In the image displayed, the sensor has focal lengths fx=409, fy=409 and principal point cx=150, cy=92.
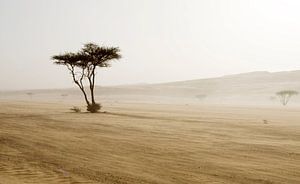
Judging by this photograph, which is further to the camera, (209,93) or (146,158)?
(209,93)

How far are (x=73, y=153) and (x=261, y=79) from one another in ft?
509

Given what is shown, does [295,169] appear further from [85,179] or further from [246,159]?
[85,179]

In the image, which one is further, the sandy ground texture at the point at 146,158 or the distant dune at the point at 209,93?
the distant dune at the point at 209,93

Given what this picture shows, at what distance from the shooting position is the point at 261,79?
522 ft

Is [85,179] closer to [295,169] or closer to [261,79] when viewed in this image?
[295,169]

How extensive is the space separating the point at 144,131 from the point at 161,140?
3203 mm

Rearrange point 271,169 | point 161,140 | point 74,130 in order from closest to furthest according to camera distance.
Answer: point 271,169, point 161,140, point 74,130

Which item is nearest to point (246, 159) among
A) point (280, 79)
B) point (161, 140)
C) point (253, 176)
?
point (253, 176)

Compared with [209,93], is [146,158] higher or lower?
lower

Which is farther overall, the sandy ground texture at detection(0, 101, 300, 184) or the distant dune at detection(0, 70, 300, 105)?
the distant dune at detection(0, 70, 300, 105)

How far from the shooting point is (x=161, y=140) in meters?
14.1

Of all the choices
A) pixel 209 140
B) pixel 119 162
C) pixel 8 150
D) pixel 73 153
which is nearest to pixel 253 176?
pixel 119 162

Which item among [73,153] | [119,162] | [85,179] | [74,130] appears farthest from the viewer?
[74,130]

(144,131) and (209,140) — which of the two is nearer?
(209,140)
